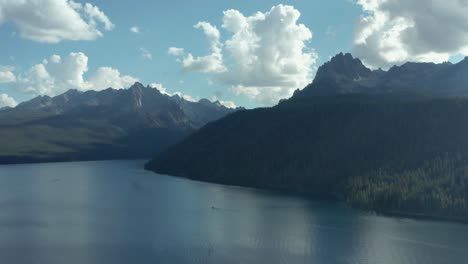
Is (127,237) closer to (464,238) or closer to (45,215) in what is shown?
(45,215)

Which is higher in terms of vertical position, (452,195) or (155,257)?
(452,195)

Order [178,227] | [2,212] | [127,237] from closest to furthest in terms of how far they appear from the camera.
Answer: [127,237], [178,227], [2,212]

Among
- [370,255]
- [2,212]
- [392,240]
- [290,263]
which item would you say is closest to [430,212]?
[392,240]

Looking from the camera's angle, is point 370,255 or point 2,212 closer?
point 370,255

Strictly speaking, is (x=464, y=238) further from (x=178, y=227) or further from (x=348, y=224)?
(x=178, y=227)

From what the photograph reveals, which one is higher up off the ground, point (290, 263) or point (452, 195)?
point (452, 195)

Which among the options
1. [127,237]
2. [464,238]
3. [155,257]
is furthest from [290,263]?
[464,238]

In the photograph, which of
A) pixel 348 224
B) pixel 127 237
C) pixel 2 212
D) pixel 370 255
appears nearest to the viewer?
pixel 370 255

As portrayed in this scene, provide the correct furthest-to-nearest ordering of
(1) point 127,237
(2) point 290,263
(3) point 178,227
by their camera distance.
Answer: (3) point 178,227, (1) point 127,237, (2) point 290,263

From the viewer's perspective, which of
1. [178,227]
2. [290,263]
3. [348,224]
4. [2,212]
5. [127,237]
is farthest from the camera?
[2,212]
